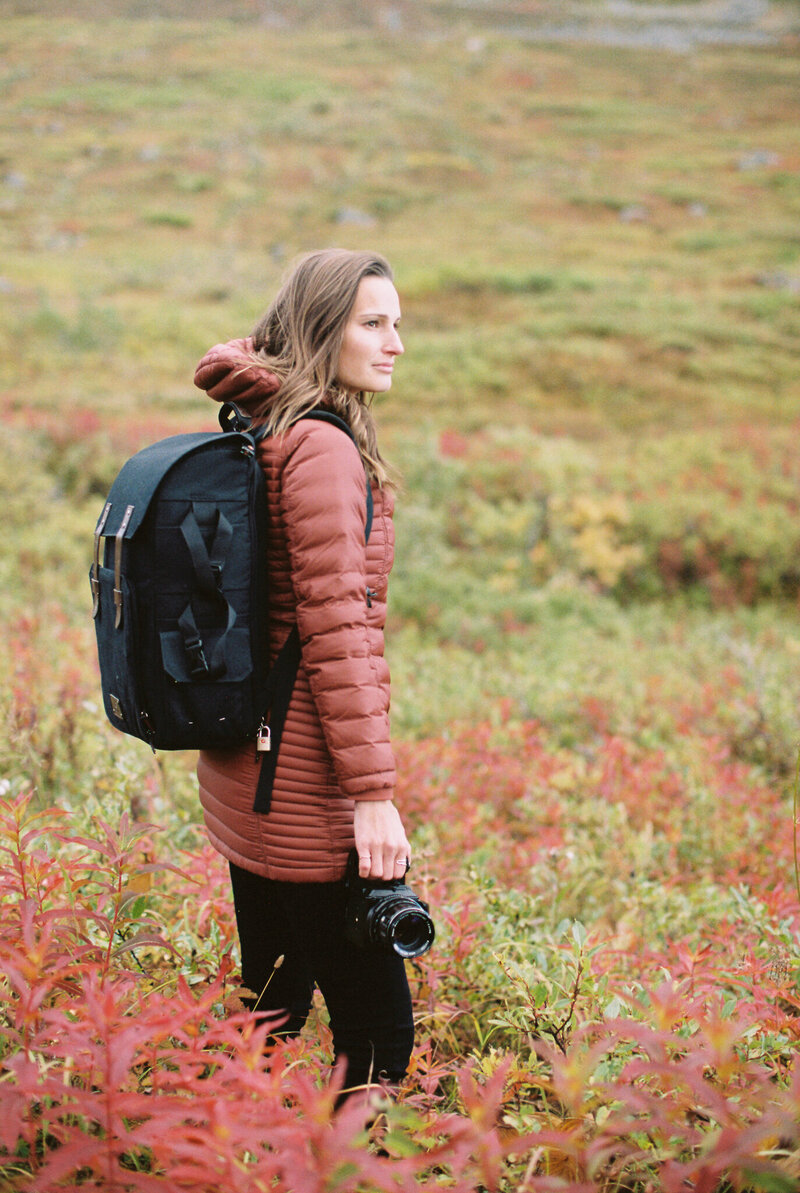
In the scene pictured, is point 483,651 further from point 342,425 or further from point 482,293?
point 482,293

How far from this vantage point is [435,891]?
280 cm

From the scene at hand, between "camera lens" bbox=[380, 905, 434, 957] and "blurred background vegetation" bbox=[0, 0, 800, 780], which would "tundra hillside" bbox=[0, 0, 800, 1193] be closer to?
"blurred background vegetation" bbox=[0, 0, 800, 780]

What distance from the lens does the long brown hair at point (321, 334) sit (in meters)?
1.80

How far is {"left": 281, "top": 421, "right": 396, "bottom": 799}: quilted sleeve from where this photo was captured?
62.7 inches

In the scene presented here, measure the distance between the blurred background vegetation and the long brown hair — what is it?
2.23 metres

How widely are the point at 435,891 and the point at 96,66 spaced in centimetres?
4662

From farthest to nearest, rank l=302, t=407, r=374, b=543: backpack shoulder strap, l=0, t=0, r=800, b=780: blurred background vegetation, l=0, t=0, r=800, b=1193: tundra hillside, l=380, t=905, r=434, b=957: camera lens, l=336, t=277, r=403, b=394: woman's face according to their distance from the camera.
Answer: l=0, t=0, r=800, b=780: blurred background vegetation → l=336, t=277, r=403, b=394: woman's face → l=302, t=407, r=374, b=543: backpack shoulder strap → l=380, t=905, r=434, b=957: camera lens → l=0, t=0, r=800, b=1193: tundra hillside

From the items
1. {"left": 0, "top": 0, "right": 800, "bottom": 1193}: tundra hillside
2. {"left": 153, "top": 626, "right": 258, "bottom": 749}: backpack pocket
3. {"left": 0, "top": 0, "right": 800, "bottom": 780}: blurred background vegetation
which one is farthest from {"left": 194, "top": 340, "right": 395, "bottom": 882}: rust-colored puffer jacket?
{"left": 0, "top": 0, "right": 800, "bottom": 780}: blurred background vegetation

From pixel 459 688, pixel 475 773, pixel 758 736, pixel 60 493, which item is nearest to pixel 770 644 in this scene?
pixel 758 736

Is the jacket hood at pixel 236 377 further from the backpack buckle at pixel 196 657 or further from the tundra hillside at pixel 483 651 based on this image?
the tundra hillside at pixel 483 651

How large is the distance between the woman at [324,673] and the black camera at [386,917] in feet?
0.12

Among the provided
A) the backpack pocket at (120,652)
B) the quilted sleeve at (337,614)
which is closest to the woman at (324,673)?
the quilted sleeve at (337,614)

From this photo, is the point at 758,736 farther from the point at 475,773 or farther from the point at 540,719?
the point at 475,773

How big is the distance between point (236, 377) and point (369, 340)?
0.32 meters
